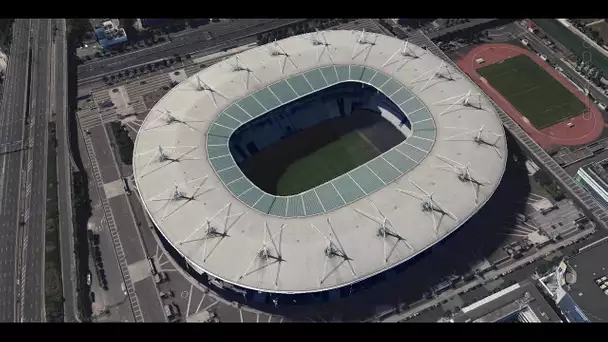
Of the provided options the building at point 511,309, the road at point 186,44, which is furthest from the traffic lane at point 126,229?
the building at point 511,309

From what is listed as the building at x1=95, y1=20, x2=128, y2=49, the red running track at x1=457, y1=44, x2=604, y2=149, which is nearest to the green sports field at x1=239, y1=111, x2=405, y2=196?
the red running track at x1=457, y1=44, x2=604, y2=149

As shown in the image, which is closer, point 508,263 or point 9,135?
point 508,263

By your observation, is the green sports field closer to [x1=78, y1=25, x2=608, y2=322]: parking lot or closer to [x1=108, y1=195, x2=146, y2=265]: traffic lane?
[x1=78, y1=25, x2=608, y2=322]: parking lot

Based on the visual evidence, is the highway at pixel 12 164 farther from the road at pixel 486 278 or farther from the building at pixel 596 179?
the building at pixel 596 179

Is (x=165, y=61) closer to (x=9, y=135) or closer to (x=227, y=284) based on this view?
(x=9, y=135)

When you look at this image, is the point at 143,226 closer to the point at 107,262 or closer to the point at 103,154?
the point at 107,262

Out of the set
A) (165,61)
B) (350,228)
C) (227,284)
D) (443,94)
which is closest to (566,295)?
(350,228)
